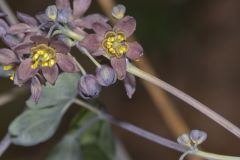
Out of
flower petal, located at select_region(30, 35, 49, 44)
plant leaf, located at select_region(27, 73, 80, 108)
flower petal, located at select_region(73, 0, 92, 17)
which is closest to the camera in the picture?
flower petal, located at select_region(30, 35, 49, 44)

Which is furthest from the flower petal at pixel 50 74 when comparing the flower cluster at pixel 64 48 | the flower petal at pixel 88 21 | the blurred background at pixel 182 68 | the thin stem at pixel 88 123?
the blurred background at pixel 182 68

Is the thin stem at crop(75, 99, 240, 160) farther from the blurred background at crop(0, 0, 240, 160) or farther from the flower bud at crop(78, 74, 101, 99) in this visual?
the blurred background at crop(0, 0, 240, 160)

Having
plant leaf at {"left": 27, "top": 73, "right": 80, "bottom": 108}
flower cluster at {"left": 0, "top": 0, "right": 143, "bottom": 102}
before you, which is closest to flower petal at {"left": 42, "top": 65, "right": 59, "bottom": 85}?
flower cluster at {"left": 0, "top": 0, "right": 143, "bottom": 102}

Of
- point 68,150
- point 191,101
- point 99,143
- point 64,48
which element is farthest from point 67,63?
point 99,143

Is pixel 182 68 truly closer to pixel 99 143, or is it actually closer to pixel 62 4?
pixel 99 143

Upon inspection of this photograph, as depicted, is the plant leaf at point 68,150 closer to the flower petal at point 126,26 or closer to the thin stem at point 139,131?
the thin stem at point 139,131

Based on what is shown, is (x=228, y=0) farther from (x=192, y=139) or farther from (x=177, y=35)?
(x=192, y=139)

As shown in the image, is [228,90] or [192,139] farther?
[228,90]

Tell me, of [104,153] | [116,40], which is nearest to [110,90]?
[104,153]
